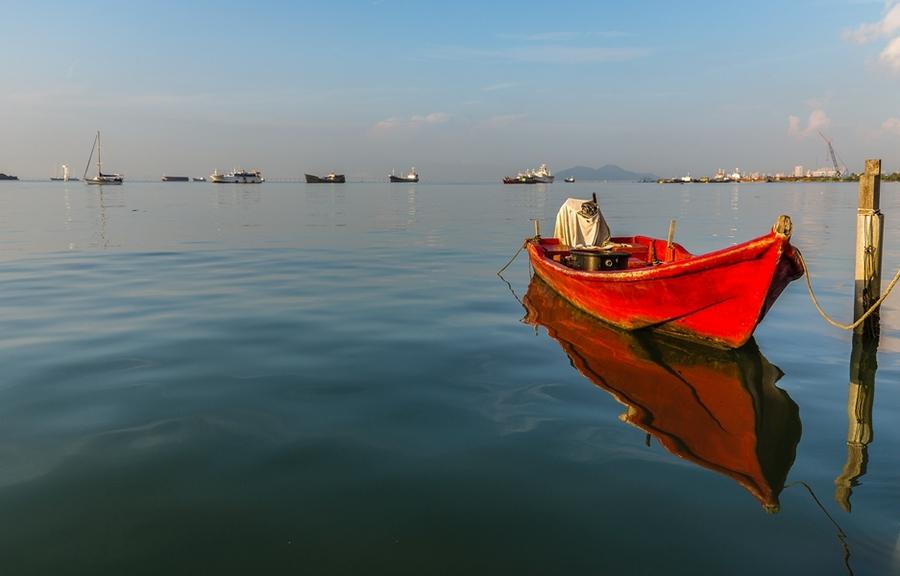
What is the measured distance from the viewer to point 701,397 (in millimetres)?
9102

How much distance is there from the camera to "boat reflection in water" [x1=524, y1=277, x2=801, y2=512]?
6.93 meters

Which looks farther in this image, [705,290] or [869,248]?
[869,248]

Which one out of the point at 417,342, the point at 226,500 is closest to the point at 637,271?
the point at 417,342

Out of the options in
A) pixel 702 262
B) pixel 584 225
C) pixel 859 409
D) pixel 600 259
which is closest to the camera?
pixel 859 409

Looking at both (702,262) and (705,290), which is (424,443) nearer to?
(702,262)

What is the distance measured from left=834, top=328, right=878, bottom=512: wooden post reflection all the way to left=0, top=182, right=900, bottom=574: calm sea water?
0.04 m

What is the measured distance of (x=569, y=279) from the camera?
14.7 metres

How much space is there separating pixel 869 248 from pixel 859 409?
189 inches

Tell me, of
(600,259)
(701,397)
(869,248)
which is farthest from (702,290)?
(600,259)

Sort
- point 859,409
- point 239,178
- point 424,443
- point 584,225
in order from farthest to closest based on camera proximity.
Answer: point 239,178 < point 584,225 < point 859,409 < point 424,443

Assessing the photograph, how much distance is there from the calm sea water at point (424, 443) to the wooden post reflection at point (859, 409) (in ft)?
0.14

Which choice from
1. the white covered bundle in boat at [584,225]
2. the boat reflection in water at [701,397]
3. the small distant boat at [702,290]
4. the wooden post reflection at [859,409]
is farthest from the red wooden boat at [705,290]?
the white covered bundle in boat at [584,225]

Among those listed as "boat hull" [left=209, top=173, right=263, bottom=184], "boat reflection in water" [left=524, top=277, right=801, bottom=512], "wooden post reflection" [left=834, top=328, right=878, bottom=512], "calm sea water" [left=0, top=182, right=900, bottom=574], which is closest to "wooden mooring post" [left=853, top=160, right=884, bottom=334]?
"wooden post reflection" [left=834, top=328, right=878, bottom=512]

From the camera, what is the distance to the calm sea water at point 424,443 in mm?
5098
